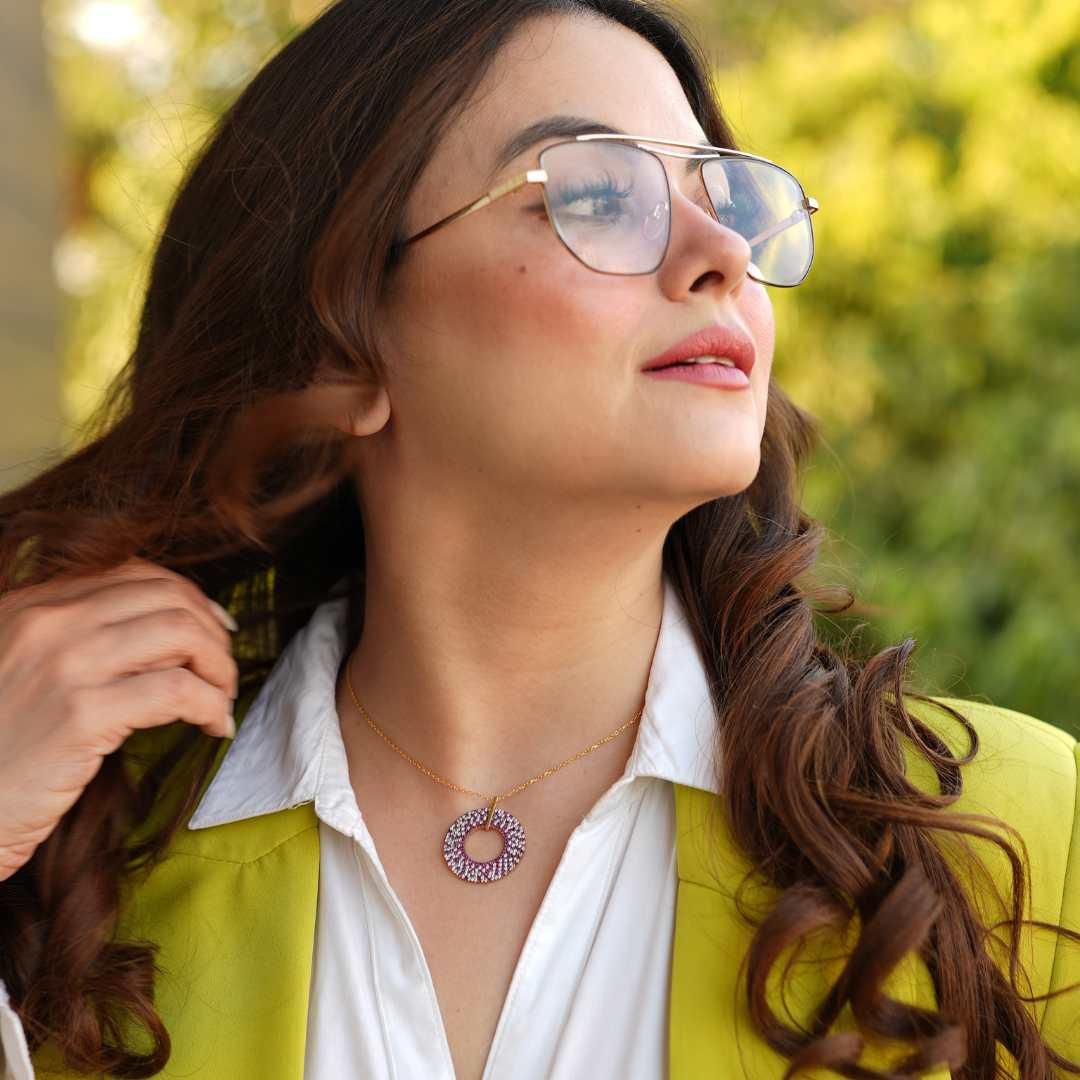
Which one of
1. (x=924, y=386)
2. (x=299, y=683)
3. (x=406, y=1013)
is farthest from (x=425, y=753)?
(x=924, y=386)

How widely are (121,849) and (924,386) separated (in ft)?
10.9

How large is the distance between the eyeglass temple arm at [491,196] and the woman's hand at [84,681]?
0.80 metres

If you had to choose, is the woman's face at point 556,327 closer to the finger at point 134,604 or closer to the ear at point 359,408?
the ear at point 359,408

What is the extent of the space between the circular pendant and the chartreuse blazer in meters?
0.24

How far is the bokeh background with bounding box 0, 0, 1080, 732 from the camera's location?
370 centimetres

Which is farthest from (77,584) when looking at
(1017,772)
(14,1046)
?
(1017,772)

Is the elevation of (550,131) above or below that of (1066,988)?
above

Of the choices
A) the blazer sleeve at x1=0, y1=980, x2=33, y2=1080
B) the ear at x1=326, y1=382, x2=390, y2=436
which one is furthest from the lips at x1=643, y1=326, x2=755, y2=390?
the blazer sleeve at x1=0, y1=980, x2=33, y2=1080

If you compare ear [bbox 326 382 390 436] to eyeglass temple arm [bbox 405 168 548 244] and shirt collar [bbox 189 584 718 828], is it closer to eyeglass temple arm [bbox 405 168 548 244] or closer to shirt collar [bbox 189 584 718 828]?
eyeglass temple arm [bbox 405 168 548 244]

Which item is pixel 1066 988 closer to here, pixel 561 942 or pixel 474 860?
pixel 561 942

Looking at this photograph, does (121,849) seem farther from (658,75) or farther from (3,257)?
(3,257)

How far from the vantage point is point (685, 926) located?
1.59 meters

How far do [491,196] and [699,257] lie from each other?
351 mm

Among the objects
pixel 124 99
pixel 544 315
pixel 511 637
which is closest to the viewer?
pixel 544 315
